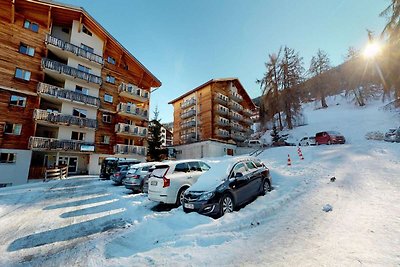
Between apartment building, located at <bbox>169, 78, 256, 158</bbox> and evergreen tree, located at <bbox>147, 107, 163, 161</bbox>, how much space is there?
178 inches

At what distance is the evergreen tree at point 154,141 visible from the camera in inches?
1322

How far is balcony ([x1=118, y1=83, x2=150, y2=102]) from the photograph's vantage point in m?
30.4

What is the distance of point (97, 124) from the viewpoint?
27.2 m

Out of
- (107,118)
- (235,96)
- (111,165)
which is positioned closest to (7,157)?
(111,165)

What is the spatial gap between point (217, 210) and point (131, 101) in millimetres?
30112

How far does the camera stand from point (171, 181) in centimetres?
870

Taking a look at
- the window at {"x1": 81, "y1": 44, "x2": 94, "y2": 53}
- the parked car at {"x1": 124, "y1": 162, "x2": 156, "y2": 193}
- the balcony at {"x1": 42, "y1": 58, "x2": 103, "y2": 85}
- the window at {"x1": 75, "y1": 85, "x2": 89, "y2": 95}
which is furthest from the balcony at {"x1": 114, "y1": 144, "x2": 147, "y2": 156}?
the parked car at {"x1": 124, "y1": 162, "x2": 156, "y2": 193}

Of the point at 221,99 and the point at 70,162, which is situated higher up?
the point at 221,99

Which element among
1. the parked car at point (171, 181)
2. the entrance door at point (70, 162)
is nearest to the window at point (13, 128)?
the entrance door at point (70, 162)

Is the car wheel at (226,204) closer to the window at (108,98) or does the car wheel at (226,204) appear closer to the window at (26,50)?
the window at (108,98)

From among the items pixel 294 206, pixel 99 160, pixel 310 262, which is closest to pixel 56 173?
pixel 99 160

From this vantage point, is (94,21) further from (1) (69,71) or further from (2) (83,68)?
(1) (69,71)

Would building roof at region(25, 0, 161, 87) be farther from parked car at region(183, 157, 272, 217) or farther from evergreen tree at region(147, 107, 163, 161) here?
parked car at region(183, 157, 272, 217)

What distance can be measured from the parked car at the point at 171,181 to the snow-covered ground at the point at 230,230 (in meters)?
0.86
